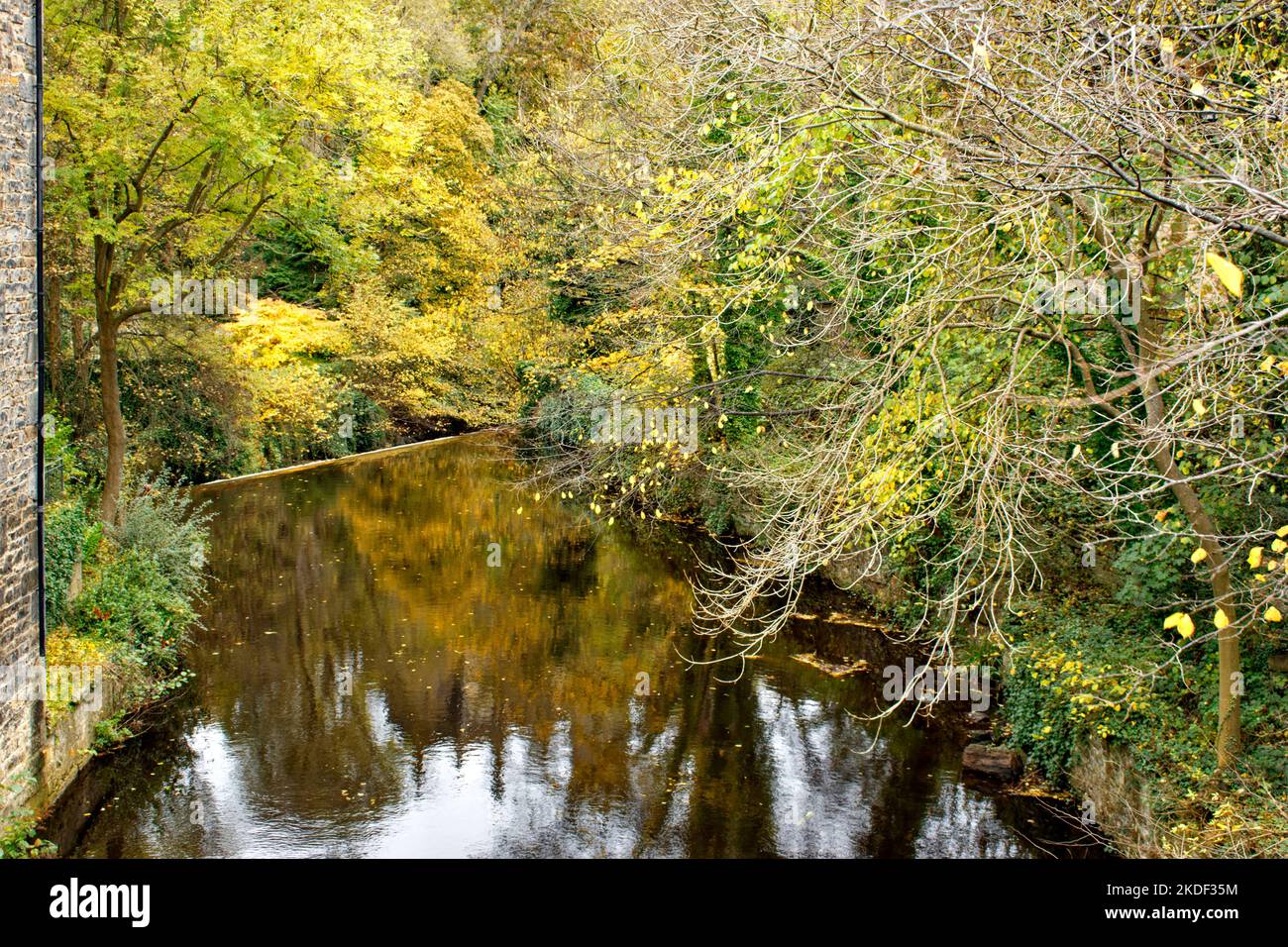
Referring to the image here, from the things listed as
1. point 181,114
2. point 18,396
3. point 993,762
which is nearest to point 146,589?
point 18,396

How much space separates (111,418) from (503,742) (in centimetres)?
772

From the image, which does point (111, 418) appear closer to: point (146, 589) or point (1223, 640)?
point (146, 589)

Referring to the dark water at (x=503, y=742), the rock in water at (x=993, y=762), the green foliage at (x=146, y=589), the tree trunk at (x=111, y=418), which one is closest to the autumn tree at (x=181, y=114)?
the tree trunk at (x=111, y=418)

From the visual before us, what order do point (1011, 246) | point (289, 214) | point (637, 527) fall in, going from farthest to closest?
point (637, 527) < point (289, 214) < point (1011, 246)

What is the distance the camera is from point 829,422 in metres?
8.75

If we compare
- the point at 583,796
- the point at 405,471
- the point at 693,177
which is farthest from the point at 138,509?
the point at 405,471

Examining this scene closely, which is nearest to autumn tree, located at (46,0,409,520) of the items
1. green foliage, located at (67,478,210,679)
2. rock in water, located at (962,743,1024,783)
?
green foliage, located at (67,478,210,679)

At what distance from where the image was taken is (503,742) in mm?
11141

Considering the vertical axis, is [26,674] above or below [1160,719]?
above

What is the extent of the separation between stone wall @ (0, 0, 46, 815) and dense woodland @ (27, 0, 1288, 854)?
6.13 ft

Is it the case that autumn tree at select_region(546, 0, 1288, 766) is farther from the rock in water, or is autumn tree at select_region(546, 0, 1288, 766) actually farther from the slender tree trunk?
the rock in water

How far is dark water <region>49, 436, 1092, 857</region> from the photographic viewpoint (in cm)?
901

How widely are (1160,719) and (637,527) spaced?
13.9 meters
